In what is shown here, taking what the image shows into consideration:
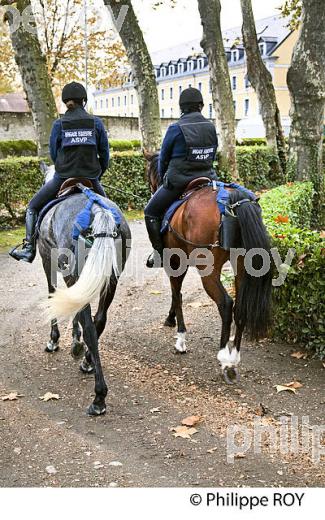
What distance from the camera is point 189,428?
5406 mm

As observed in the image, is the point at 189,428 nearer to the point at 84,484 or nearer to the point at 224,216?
the point at 84,484

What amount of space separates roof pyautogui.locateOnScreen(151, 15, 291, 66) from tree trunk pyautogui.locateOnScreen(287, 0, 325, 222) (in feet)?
164

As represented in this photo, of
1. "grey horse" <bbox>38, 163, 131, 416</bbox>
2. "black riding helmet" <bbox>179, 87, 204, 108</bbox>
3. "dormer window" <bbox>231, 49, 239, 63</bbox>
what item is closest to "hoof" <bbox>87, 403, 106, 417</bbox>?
"grey horse" <bbox>38, 163, 131, 416</bbox>

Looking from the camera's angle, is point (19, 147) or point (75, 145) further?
point (19, 147)

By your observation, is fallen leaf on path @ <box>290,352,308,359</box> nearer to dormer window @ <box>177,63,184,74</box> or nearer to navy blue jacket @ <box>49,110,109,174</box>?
navy blue jacket @ <box>49,110,109,174</box>

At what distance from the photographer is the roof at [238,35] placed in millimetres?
70438

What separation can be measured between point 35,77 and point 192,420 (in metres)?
12.7

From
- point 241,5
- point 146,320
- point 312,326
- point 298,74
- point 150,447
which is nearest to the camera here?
point 150,447

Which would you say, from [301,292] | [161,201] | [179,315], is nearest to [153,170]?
[161,201]

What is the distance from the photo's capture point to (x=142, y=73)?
17094 mm

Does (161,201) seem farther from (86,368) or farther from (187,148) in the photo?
(86,368)

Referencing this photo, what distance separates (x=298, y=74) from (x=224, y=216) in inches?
312

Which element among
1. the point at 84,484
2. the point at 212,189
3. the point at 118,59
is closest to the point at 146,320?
the point at 212,189

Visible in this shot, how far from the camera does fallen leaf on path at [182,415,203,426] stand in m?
5.47
